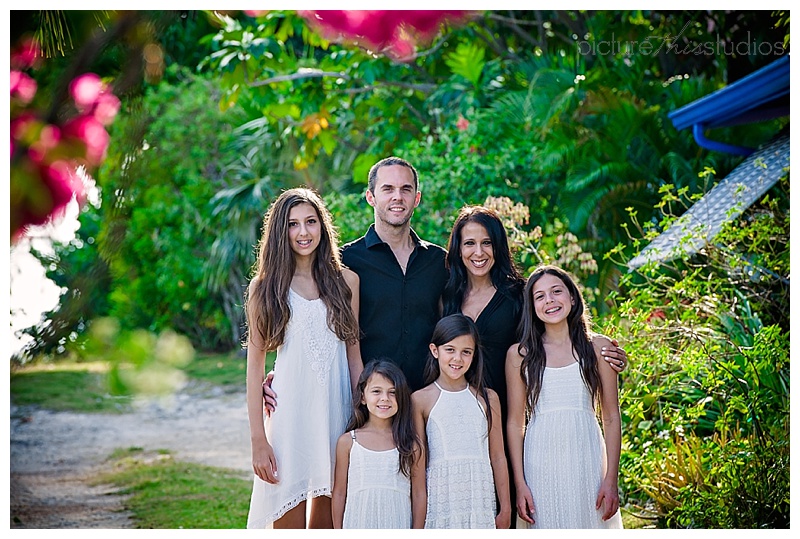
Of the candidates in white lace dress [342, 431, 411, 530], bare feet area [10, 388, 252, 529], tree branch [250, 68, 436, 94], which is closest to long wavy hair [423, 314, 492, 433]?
white lace dress [342, 431, 411, 530]

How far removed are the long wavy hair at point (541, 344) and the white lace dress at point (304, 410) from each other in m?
0.73

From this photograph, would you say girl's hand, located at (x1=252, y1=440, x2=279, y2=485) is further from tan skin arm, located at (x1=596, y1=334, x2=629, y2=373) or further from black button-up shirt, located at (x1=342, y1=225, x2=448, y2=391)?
tan skin arm, located at (x1=596, y1=334, x2=629, y2=373)

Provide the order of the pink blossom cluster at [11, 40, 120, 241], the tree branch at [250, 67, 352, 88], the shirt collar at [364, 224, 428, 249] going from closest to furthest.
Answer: the pink blossom cluster at [11, 40, 120, 241], the shirt collar at [364, 224, 428, 249], the tree branch at [250, 67, 352, 88]

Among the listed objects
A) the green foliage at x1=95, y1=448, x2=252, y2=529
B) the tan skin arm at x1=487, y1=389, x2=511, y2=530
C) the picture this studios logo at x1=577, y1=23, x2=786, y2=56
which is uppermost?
the picture this studios logo at x1=577, y1=23, x2=786, y2=56

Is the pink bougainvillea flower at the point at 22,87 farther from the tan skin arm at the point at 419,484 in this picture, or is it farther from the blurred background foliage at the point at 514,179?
the tan skin arm at the point at 419,484

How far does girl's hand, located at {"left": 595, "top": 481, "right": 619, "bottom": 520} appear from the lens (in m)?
3.50

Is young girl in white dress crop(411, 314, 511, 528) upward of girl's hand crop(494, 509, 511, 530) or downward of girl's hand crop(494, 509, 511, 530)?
upward

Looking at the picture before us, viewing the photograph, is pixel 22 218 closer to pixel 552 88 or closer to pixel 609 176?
pixel 609 176

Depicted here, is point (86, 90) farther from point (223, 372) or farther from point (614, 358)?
point (223, 372)

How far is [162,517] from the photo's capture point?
6.32m

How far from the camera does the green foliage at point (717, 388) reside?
14.1 ft

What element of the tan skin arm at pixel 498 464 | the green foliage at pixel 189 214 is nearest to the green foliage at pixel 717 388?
the tan skin arm at pixel 498 464

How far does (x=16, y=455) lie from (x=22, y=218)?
9.15 metres

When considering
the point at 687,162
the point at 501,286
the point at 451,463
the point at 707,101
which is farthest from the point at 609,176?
the point at 451,463
